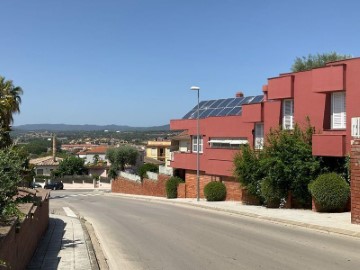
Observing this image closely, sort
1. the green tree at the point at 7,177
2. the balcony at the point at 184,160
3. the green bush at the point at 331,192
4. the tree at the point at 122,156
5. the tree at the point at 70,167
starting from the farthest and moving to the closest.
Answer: the tree at the point at 70,167 → the tree at the point at 122,156 → the balcony at the point at 184,160 → the green bush at the point at 331,192 → the green tree at the point at 7,177

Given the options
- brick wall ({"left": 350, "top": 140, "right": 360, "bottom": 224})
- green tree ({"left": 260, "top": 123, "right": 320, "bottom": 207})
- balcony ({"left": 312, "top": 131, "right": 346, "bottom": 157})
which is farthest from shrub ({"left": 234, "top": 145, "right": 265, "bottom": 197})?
brick wall ({"left": 350, "top": 140, "right": 360, "bottom": 224})

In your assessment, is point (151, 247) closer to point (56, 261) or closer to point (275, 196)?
point (56, 261)

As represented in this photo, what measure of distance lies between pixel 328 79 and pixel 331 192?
5514 mm

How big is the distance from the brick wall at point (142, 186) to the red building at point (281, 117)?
4.39 meters

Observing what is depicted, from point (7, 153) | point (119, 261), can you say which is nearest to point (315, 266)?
point (119, 261)

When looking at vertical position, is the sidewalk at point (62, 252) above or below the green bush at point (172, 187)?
above

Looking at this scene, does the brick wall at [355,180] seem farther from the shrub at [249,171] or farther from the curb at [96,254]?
the curb at [96,254]

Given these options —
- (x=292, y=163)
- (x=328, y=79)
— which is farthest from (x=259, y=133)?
(x=328, y=79)

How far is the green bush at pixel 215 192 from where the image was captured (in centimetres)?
3247

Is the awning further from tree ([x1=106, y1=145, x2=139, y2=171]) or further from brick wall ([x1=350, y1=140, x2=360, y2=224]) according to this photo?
tree ([x1=106, y1=145, x2=139, y2=171])

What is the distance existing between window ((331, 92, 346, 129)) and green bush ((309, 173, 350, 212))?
2.90 metres

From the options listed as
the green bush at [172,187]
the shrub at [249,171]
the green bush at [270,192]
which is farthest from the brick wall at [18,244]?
the green bush at [172,187]

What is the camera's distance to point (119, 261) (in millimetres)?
11969

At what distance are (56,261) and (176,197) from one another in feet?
103
